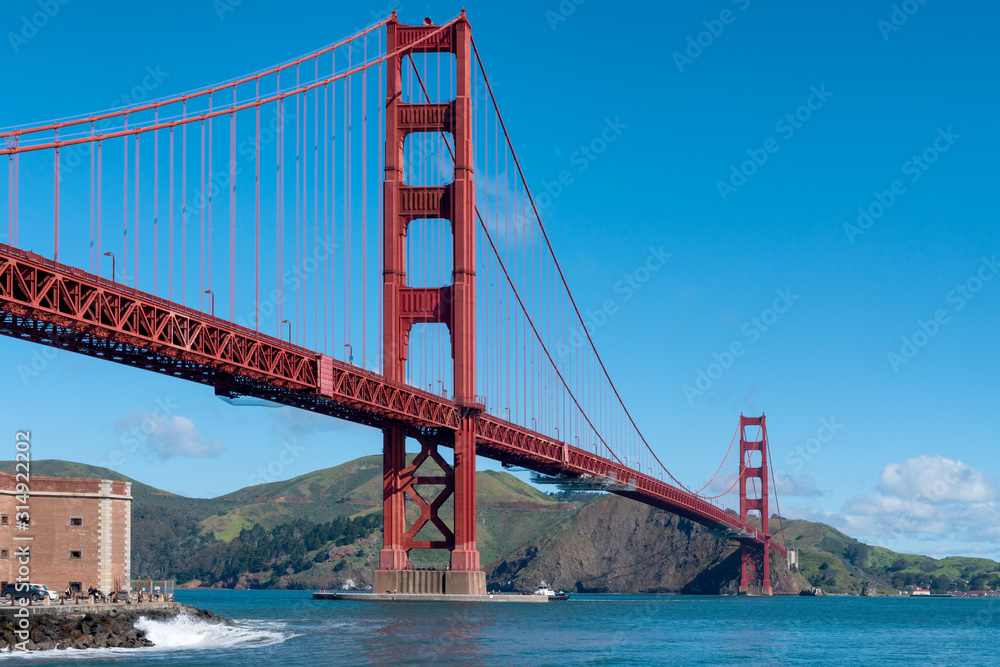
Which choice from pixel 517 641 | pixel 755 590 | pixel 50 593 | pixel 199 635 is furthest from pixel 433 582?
pixel 755 590

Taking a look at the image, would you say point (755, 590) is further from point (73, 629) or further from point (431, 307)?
point (73, 629)

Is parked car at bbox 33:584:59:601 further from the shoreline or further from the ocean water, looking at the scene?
the ocean water

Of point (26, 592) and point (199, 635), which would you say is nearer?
point (26, 592)

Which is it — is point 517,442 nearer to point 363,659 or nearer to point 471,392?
point 471,392

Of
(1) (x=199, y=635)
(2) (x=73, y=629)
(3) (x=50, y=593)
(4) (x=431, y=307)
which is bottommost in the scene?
(1) (x=199, y=635)

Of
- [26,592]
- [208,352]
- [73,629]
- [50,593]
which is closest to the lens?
[73,629]

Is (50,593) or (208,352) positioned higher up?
(208,352)

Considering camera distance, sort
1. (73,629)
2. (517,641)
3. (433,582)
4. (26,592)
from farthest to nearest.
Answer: (433,582) → (517,641) → (26,592) → (73,629)

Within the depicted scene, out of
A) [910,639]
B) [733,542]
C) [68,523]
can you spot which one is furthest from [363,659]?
[733,542]
